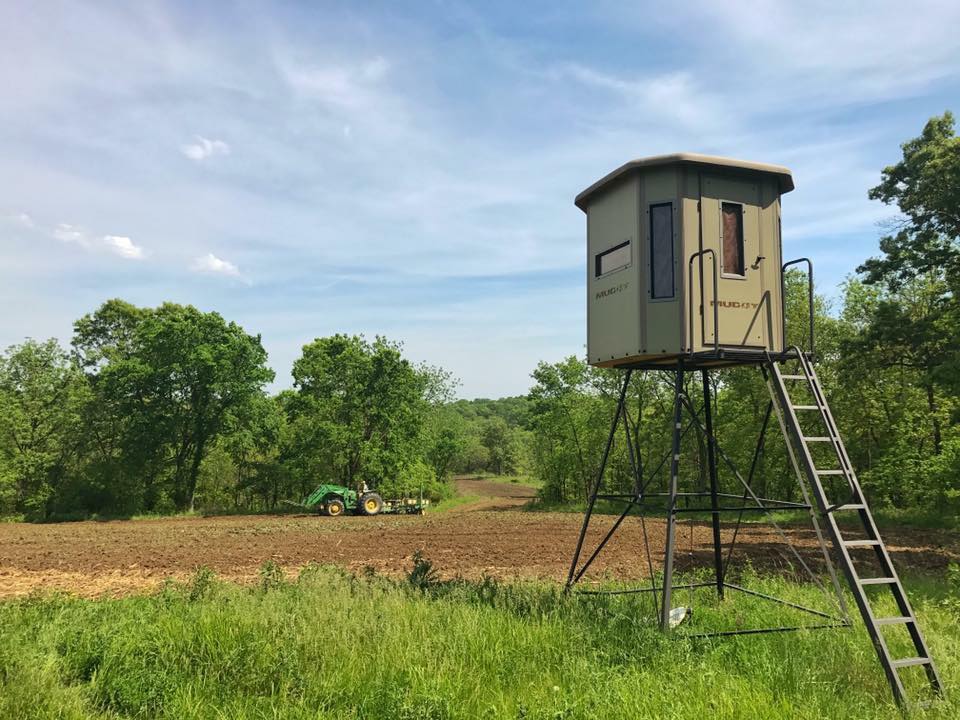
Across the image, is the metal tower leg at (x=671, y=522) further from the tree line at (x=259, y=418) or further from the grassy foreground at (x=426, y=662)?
the tree line at (x=259, y=418)

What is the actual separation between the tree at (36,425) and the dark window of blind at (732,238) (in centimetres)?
3993

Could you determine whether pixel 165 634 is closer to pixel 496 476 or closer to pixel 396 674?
pixel 396 674

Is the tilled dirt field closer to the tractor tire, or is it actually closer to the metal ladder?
the tractor tire

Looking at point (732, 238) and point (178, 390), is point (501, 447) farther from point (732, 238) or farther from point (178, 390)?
point (732, 238)

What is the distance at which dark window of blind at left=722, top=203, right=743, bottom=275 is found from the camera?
8.18m

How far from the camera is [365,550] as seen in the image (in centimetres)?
1861

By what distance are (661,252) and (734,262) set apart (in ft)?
3.38

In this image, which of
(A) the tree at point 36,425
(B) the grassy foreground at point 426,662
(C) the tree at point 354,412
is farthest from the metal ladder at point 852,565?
(A) the tree at point 36,425

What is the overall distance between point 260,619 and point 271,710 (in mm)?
2190

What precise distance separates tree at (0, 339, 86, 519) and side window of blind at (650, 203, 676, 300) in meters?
39.2

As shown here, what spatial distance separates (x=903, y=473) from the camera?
20922 millimetres

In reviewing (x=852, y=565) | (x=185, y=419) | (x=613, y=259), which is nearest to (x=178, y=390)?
(x=185, y=419)

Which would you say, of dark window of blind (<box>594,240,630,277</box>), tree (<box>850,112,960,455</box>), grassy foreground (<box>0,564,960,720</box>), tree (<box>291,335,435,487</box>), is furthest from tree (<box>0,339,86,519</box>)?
tree (<box>850,112,960,455</box>)

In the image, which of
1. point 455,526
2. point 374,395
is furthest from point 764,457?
point 374,395
